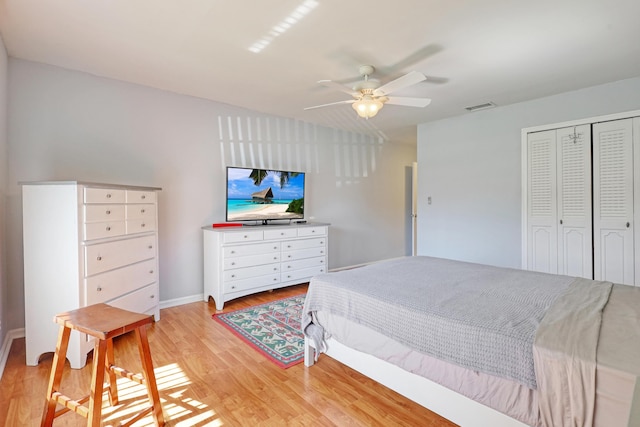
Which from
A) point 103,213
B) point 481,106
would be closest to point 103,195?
point 103,213

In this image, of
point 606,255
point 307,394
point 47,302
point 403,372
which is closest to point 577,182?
point 606,255

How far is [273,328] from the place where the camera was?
9.41 ft

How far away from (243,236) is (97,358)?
215 centimetres

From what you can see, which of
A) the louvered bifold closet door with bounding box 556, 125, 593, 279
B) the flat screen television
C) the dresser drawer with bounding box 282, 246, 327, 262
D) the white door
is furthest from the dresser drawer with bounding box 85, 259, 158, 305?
the white door

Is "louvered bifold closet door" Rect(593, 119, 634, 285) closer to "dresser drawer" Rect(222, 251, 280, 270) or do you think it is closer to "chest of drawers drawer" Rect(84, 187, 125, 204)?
"dresser drawer" Rect(222, 251, 280, 270)

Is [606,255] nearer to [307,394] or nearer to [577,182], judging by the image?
[577,182]

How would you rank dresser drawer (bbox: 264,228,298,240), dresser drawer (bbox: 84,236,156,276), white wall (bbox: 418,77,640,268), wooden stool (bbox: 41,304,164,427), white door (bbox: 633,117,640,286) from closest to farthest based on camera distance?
wooden stool (bbox: 41,304,164,427)
dresser drawer (bbox: 84,236,156,276)
white door (bbox: 633,117,640,286)
white wall (bbox: 418,77,640,268)
dresser drawer (bbox: 264,228,298,240)

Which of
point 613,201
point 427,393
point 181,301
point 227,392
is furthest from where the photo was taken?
point 181,301

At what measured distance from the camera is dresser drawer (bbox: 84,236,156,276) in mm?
2303

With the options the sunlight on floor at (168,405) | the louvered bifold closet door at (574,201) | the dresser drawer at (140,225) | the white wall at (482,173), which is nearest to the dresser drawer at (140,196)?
the dresser drawer at (140,225)

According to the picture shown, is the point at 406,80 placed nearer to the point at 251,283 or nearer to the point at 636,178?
the point at 251,283

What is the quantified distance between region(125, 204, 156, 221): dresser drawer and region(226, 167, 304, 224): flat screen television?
95cm

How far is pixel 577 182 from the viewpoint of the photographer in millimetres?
3502

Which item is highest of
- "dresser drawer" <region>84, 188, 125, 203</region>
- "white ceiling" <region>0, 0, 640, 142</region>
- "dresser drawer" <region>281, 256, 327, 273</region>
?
"white ceiling" <region>0, 0, 640, 142</region>
